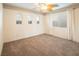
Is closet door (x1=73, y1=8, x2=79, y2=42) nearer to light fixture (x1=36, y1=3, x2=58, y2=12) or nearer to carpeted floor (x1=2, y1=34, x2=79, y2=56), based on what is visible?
carpeted floor (x1=2, y1=34, x2=79, y2=56)

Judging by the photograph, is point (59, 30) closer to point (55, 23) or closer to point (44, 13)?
point (55, 23)

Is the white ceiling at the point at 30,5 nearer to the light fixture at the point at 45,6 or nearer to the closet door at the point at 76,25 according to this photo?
the light fixture at the point at 45,6

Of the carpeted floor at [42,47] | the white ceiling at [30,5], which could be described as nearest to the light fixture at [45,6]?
the white ceiling at [30,5]

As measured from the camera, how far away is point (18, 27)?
2111 millimetres

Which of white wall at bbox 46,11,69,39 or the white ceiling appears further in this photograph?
white wall at bbox 46,11,69,39

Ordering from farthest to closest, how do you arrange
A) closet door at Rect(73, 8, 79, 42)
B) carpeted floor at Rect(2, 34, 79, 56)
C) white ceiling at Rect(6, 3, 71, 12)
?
closet door at Rect(73, 8, 79, 42) < carpeted floor at Rect(2, 34, 79, 56) < white ceiling at Rect(6, 3, 71, 12)

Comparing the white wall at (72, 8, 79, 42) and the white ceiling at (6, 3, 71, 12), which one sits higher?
the white ceiling at (6, 3, 71, 12)

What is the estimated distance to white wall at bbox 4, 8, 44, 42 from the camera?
1.98 meters

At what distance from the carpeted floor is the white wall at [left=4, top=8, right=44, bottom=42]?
0.12m

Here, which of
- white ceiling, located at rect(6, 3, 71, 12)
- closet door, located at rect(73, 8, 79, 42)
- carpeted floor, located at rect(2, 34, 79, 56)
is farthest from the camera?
closet door, located at rect(73, 8, 79, 42)

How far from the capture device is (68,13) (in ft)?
7.46

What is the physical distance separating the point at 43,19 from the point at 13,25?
28.2 inches

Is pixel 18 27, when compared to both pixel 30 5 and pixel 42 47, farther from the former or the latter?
pixel 42 47

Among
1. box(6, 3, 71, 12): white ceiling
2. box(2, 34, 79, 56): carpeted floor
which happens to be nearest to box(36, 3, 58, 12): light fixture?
box(6, 3, 71, 12): white ceiling
